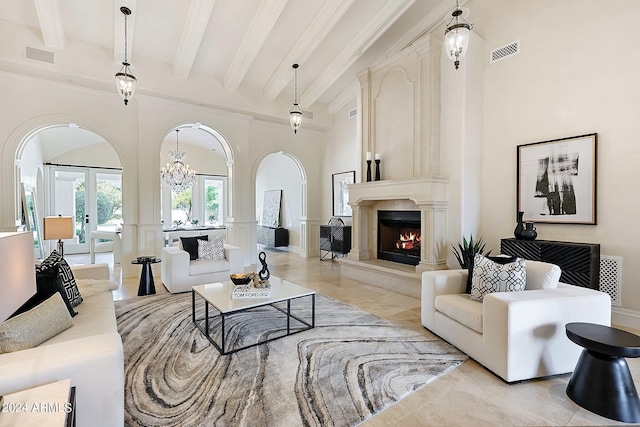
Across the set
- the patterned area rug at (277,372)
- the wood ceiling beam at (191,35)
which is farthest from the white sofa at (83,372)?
the wood ceiling beam at (191,35)

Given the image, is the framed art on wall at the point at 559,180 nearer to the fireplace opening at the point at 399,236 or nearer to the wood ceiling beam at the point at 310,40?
the fireplace opening at the point at 399,236

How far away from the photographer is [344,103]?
7.24 meters

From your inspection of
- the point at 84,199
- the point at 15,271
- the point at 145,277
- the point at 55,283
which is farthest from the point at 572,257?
the point at 84,199

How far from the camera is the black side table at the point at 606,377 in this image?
1.93m

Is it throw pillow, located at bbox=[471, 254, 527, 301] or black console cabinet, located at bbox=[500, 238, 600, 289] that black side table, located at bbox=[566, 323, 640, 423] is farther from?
black console cabinet, located at bbox=[500, 238, 600, 289]

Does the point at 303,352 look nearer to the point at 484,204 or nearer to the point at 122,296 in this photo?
the point at 122,296

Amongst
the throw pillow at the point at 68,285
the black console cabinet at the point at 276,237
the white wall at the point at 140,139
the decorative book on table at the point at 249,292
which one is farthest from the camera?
the black console cabinet at the point at 276,237

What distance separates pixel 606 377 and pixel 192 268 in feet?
15.2

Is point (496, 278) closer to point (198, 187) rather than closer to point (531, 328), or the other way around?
point (531, 328)

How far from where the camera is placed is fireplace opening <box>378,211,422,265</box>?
17.0 feet

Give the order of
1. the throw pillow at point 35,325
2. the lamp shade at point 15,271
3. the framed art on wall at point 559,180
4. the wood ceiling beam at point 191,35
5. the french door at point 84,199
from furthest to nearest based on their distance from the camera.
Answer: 1. the french door at point 84,199
2. the wood ceiling beam at point 191,35
3. the framed art on wall at point 559,180
4. the throw pillow at point 35,325
5. the lamp shade at point 15,271

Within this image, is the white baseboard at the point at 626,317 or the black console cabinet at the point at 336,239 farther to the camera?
the black console cabinet at the point at 336,239

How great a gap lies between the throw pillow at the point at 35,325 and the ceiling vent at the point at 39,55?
13.5 ft

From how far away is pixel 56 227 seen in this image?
3.95m
